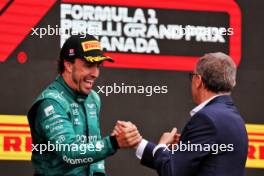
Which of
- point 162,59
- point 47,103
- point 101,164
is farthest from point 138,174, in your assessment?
point 47,103

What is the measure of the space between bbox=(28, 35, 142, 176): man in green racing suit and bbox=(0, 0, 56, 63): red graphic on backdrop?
1257 mm

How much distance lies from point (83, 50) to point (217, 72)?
749 millimetres

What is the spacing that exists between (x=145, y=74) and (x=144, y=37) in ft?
0.88

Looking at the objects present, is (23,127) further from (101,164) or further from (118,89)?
(101,164)

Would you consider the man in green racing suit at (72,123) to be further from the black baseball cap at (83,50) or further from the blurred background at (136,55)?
the blurred background at (136,55)

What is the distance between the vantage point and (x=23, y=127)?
5.78m

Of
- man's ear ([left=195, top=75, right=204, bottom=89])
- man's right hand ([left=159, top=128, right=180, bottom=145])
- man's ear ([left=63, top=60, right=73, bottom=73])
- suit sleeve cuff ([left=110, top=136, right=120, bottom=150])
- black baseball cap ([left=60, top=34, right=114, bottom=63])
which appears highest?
black baseball cap ([left=60, top=34, right=114, bottom=63])

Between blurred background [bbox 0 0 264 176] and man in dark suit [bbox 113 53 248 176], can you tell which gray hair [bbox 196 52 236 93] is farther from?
blurred background [bbox 0 0 264 176]

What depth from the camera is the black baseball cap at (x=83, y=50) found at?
4461 mm

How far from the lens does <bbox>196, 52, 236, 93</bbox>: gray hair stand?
422cm

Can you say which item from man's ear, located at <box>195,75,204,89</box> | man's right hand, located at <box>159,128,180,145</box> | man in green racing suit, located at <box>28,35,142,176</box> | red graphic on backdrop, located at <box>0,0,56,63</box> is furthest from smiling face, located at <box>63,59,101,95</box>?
red graphic on backdrop, located at <box>0,0,56,63</box>

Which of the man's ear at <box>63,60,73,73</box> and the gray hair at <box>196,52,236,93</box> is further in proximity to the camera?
the man's ear at <box>63,60,73,73</box>

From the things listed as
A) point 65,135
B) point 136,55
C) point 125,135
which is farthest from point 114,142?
point 136,55

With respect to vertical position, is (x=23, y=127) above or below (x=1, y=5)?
below
